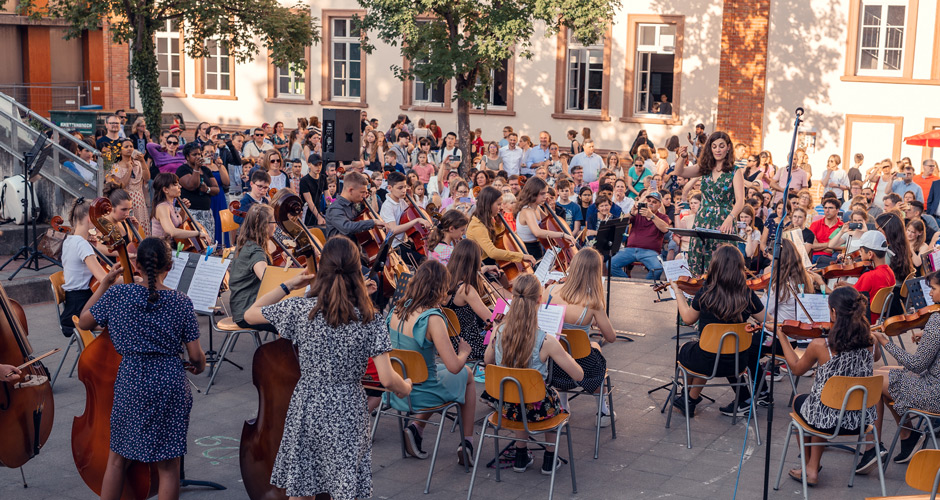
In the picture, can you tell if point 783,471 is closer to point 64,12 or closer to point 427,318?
point 427,318

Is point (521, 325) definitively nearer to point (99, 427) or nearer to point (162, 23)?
point (99, 427)

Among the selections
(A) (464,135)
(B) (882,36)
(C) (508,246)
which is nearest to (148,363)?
(C) (508,246)

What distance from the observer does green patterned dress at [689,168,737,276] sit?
9023 millimetres

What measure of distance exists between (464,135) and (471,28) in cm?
208

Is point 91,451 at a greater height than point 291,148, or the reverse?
point 291,148

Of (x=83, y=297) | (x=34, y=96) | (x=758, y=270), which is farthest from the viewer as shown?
(x=34, y=96)

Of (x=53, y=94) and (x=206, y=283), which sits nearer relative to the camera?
(x=206, y=283)

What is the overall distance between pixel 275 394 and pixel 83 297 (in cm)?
302

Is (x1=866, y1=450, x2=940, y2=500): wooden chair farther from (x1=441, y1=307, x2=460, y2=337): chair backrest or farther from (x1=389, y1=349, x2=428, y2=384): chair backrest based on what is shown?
(x1=441, y1=307, x2=460, y2=337): chair backrest

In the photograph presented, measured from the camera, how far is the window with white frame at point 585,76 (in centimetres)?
2241

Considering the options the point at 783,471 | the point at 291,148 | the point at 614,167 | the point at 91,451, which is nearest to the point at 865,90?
the point at 614,167

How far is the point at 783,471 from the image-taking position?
6652mm

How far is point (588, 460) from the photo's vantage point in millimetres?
Answer: 6711

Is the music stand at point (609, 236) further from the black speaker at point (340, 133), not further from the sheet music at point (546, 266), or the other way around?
the black speaker at point (340, 133)
